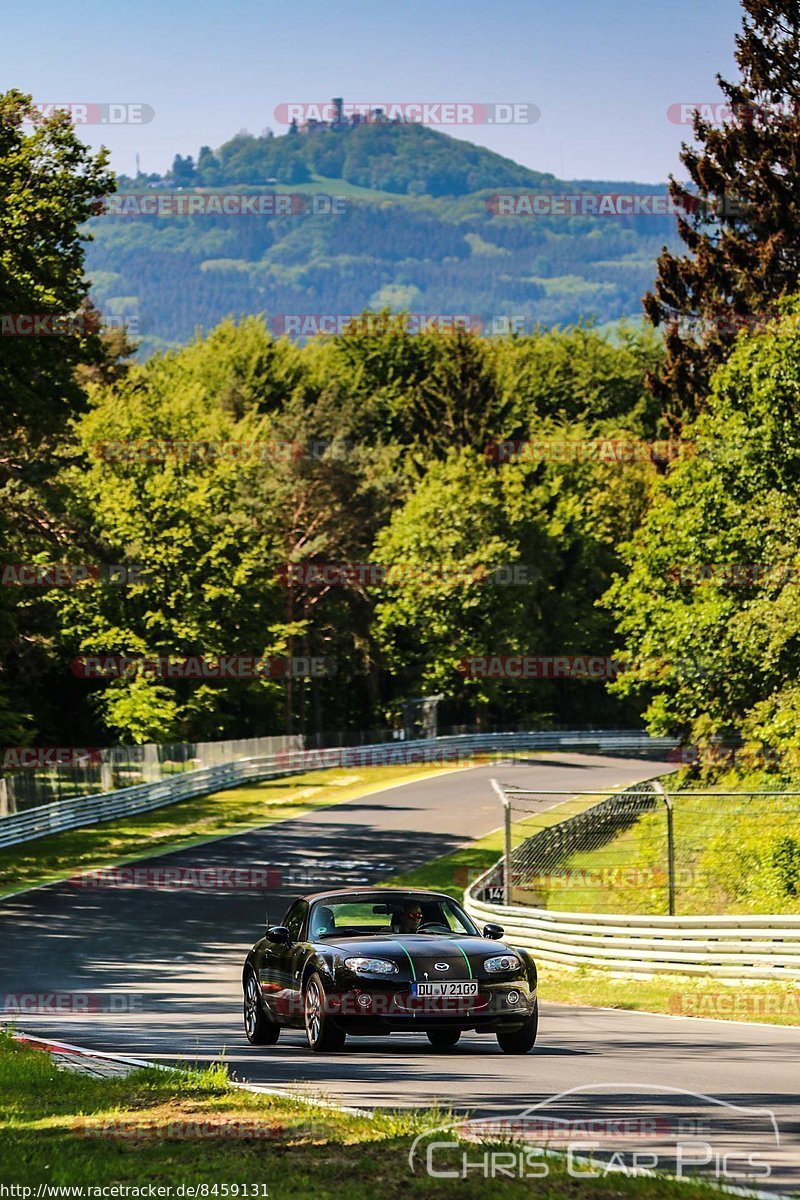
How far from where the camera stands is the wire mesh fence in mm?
25750

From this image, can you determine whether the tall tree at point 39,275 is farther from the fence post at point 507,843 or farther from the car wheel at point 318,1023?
the car wheel at point 318,1023

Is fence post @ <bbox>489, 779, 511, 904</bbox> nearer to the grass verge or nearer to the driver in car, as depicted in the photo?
the grass verge

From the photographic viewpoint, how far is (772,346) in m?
40.4

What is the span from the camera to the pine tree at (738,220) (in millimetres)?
48875

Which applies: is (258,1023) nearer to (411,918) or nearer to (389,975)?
(411,918)

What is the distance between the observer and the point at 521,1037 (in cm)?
1354

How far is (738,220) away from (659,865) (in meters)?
24.3

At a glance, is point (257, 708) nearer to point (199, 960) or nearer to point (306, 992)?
point (199, 960)

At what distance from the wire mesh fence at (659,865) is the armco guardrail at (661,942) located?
0.72m

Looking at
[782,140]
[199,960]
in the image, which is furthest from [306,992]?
[782,140]

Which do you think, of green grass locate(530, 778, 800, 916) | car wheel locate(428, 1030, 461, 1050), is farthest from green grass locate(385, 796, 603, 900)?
car wheel locate(428, 1030, 461, 1050)

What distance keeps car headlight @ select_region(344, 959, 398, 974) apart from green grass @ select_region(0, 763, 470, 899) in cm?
2321

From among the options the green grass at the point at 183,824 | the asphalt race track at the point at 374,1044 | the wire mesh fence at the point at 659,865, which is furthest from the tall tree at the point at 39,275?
the wire mesh fence at the point at 659,865

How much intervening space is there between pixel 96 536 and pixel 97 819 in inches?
703
